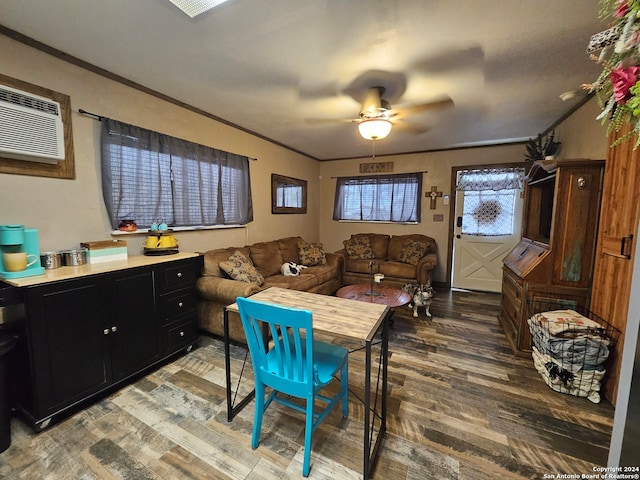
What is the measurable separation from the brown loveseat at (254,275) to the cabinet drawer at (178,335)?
0.24 m

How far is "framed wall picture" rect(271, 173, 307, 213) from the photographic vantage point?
174 inches

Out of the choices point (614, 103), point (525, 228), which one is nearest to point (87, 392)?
point (614, 103)

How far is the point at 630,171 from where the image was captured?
6.02 ft

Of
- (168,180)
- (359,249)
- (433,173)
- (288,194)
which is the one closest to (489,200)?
(433,173)

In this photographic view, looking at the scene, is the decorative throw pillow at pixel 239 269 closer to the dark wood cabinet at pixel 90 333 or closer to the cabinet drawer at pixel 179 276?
the cabinet drawer at pixel 179 276

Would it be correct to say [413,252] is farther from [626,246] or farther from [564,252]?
[626,246]

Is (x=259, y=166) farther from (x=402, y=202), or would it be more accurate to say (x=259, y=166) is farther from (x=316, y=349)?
(x=316, y=349)

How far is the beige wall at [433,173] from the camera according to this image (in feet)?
10.5

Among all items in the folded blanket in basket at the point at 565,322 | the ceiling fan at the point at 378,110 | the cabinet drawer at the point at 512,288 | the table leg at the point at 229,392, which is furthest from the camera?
the cabinet drawer at the point at 512,288

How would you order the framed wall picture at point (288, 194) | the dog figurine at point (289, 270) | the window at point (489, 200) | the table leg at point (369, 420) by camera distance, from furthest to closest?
the framed wall picture at point (288, 194) < the window at point (489, 200) < the dog figurine at point (289, 270) < the table leg at point (369, 420)

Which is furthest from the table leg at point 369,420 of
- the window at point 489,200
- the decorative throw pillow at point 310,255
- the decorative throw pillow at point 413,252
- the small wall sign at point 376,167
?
the small wall sign at point 376,167

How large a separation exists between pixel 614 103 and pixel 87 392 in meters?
3.18

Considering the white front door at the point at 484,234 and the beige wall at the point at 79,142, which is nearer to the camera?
the beige wall at the point at 79,142

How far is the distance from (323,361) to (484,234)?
4.24 metres
